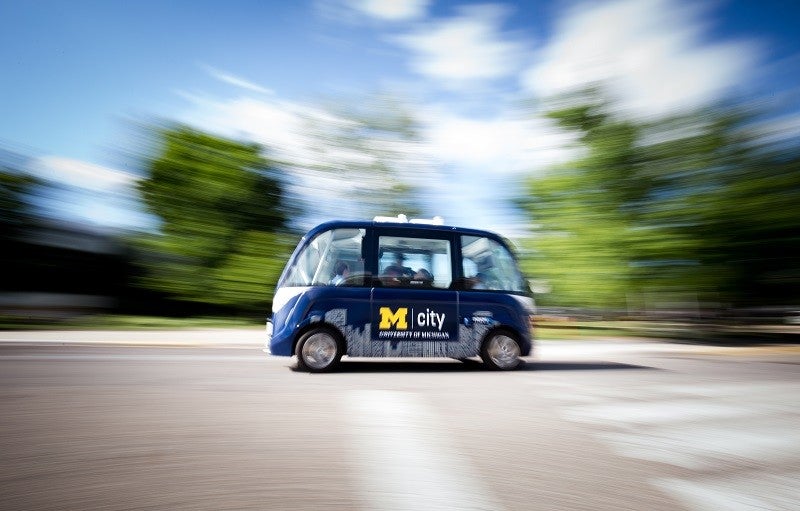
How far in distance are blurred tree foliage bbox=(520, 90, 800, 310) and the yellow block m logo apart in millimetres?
13839

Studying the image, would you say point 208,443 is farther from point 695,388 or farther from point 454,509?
point 695,388

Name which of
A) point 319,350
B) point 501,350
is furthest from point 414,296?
point 501,350

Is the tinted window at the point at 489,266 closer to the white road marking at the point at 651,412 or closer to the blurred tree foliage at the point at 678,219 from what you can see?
the white road marking at the point at 651,412

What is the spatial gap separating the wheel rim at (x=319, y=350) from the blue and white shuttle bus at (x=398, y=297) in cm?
2

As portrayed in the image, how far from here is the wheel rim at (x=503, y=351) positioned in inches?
408

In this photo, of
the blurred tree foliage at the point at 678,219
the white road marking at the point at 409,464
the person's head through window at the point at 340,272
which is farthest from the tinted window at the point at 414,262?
the blurred tree foliage at the point at 678,219

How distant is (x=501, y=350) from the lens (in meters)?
10.4

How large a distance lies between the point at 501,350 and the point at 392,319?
6.92 ft

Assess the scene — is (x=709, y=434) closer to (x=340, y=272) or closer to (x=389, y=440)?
(x=389, y=440)

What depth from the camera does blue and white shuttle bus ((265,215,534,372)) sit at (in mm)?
9508

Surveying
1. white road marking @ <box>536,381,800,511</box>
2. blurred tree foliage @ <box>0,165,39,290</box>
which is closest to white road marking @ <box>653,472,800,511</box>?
white road marking @ <box>536,381,800,511</box>

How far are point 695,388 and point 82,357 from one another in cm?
1064

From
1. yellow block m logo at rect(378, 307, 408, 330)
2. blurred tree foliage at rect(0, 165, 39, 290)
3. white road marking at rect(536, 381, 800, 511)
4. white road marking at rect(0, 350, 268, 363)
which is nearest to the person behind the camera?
white road marking at rect(536, 381, 800, 511)

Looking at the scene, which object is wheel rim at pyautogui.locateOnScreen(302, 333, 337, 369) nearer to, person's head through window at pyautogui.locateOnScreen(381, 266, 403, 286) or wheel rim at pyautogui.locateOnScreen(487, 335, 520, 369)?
person's head through window at pyautogui.locateOnScreen(381, 266, 403, 286)
